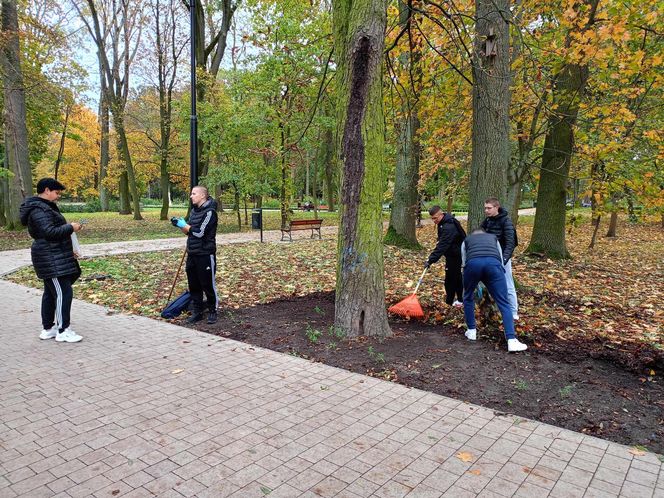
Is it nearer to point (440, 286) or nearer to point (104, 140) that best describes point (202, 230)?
point (440, 286)

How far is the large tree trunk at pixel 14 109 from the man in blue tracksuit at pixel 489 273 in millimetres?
17654

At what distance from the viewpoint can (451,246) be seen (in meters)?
7.66

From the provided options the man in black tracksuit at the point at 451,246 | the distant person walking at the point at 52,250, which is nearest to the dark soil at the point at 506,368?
the man in black tracksuit at the point at 451,246

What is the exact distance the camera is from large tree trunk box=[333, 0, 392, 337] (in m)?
5.57

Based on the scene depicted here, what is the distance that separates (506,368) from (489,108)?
3940 millimetres

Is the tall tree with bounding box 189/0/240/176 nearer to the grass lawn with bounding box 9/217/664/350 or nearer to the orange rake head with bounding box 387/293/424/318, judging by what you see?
the grass lawn with bounding box 9/217/664/350

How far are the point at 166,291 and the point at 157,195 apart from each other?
2731 inches

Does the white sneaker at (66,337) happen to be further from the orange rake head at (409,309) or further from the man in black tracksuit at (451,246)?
the man in black tracksuit at (451,246)

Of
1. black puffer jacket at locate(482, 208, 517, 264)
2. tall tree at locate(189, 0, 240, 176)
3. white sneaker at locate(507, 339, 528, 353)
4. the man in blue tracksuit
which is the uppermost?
tall tree at locate(189, 0, 240, 176)

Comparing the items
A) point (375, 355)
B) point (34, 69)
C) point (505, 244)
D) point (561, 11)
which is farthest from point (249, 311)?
point (34, 69)

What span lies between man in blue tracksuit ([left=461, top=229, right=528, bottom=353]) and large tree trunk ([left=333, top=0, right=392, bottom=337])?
107cm

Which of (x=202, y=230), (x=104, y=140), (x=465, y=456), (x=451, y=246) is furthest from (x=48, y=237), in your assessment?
(x=104, y=140)

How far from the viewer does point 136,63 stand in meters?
27.7

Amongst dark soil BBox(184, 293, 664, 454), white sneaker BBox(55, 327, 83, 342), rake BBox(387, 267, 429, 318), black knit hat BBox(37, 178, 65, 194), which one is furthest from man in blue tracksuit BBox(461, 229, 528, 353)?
black knit hat BBox(37, 178, 65, 194)
